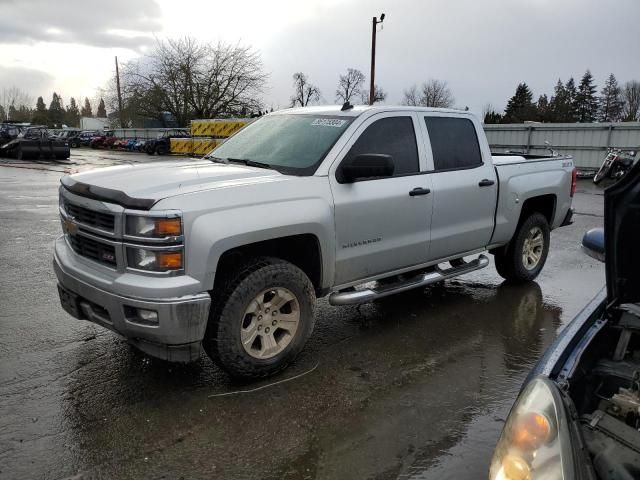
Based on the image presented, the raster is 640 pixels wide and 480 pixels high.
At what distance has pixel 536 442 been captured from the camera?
156cm

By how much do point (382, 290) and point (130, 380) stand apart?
207cm

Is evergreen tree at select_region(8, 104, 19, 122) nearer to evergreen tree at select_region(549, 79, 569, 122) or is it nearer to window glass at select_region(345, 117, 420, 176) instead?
evergreen tree at select_region(549, 79, 569, 122)

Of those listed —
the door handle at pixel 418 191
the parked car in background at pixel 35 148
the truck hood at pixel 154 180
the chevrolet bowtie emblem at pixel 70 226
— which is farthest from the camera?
the parked car in background at pixel 35 148

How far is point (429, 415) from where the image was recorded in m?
3.42

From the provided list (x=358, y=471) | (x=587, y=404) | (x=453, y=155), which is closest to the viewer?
(x=587, y=404)

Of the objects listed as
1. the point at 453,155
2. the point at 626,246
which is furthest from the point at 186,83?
the point at 626,246

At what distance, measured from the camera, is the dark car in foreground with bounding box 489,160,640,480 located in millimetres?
1541

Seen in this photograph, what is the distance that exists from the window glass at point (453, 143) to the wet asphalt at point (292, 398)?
1.51 metres

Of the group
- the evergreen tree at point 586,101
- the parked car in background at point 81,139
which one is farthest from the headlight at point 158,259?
the evergreen tree at point 586,101

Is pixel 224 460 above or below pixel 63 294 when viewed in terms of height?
below

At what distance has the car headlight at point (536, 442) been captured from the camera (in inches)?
58.8

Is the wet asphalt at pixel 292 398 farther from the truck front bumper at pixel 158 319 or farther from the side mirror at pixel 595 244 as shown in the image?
the side mirror at pixel 595 244

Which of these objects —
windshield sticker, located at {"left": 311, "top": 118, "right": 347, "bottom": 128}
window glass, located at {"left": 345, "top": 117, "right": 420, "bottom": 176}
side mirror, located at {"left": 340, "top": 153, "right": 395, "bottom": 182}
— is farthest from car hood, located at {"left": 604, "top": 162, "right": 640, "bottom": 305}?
windshield sticker, located at {"left": 311, "top": 118, "right": 347, "bottom": 128}

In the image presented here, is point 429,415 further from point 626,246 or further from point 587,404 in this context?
point 626,246
